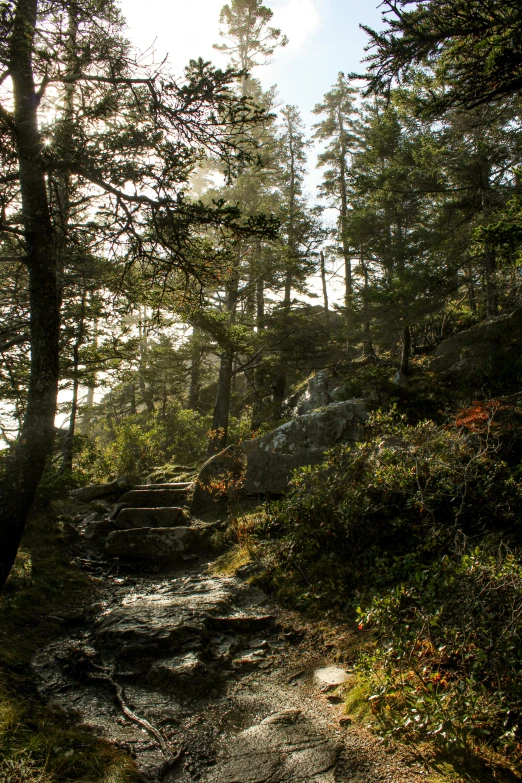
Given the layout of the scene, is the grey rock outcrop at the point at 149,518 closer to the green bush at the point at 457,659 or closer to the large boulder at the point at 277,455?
the large boulder at the point at 277,455

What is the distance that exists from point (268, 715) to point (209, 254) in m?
6.19

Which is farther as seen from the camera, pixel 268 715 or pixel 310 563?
pixel 310 563

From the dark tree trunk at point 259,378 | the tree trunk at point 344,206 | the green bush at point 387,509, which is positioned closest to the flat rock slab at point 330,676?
the green bush at point 387,509

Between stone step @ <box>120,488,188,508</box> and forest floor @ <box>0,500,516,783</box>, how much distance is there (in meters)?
5.01

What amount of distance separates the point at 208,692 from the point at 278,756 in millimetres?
1365

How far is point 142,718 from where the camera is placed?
168 inches

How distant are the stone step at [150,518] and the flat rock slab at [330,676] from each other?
641cm

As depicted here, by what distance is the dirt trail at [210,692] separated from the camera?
3.57m

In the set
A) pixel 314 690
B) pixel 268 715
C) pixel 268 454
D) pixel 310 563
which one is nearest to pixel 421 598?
pixel 314 690

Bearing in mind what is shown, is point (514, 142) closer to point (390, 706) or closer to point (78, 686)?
point (390, 706)

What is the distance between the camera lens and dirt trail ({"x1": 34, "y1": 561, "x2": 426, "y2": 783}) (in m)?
3.57

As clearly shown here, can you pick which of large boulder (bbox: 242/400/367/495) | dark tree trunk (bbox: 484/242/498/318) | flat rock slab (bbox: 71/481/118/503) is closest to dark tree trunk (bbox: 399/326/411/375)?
dark tree trunk (bbox: 484/242/498/318)

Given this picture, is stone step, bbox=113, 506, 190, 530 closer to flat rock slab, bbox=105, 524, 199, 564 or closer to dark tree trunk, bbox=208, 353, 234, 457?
flat rock slab, bbox=105, 524, 199, 564

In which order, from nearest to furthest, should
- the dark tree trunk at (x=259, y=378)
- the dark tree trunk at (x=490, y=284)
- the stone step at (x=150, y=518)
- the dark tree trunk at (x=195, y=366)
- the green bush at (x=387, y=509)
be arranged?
the green bush at (x=387, y=509) < the stone step at (x=150, y=518) < the dark tree trunk at (x=490, y=284) < the dark tree trunk at (x=195, y=366) < the dark tree trunk at (x=259, y=378)
